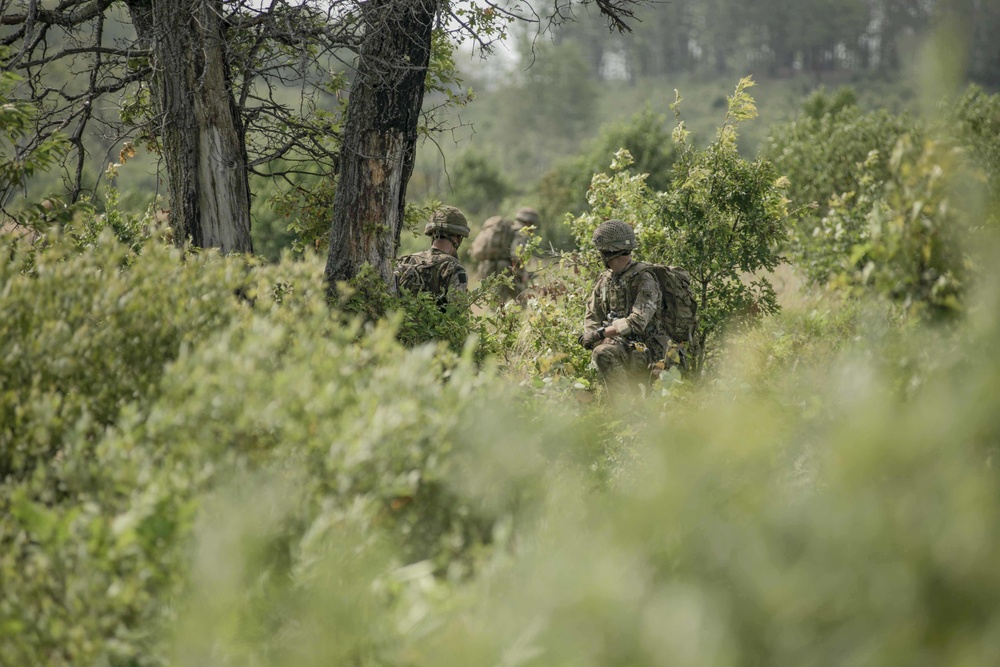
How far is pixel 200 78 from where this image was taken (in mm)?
5324

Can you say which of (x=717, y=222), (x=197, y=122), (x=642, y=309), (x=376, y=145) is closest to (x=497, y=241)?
(x=717, y=222)

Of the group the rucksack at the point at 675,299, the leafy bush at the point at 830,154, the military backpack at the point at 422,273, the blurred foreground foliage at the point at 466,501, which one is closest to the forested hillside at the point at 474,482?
the blurred foreground foliage at the point at 466,501

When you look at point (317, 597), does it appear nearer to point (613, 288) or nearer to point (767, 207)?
point (613, 288)

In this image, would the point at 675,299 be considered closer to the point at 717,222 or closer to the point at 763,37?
the point at 717,222

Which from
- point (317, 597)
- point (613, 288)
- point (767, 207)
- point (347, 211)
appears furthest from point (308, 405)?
point (767, 207)

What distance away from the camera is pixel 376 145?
A: 574 cm

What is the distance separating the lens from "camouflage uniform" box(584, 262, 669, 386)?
6371 mm

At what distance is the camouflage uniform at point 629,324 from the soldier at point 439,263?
4.05ft

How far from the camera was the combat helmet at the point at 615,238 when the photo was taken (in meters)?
6.47

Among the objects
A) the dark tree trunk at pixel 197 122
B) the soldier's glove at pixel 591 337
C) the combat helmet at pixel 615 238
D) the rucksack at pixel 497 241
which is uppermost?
the dark tree trunk at pixel 197 122

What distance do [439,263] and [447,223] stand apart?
0.36 metres

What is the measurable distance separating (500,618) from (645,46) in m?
113

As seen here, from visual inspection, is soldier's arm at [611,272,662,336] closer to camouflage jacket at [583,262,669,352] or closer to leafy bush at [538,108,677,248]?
camouflage jacket at [583,262,669,352]

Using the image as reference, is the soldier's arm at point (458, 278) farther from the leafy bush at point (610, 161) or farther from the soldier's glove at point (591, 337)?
the leafy bush at point (610, 161)
